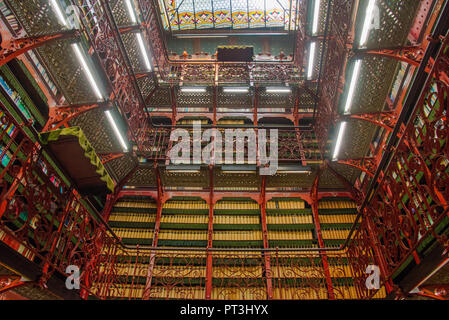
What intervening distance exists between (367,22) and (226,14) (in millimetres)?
5313

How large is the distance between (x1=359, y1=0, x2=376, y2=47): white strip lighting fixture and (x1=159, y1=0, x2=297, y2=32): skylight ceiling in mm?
4494

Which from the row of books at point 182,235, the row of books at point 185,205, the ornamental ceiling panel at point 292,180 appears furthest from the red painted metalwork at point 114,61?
the ornamental ceiling panel at point 292,180

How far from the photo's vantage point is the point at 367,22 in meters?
3.30

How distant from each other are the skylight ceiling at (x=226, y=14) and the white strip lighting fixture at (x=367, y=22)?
14.7ft

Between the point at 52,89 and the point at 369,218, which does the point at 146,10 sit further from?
the point at 369,218

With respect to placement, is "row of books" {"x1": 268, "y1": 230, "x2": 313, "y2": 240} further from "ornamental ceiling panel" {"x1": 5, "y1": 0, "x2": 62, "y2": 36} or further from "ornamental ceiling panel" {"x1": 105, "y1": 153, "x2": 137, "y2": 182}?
"ornamental ceiling panel" {"x1": 5, "y1": 0, "x2": 62, "y2": 36}

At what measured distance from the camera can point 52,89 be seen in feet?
13.9

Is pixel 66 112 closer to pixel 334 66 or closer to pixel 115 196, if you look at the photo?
pixel 115 196

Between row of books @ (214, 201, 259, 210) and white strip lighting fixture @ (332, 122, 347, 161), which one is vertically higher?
white strip lighting fixture @ (332, 122, 347, 161)

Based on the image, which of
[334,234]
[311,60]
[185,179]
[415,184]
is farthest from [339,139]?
[185,179]

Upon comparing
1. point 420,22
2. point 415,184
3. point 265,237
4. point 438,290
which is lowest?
point 438,290

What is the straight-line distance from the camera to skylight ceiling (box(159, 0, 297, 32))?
752cm

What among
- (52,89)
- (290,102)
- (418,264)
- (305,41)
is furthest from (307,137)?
(52,89)

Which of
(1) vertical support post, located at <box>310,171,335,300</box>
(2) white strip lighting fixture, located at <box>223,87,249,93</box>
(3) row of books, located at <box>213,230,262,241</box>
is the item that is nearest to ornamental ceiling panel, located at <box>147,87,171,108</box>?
(2) white strip lighting fixture, located at <box>223,87,249,93</box>
